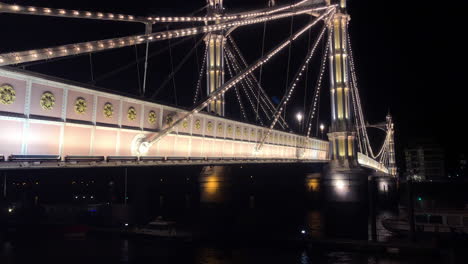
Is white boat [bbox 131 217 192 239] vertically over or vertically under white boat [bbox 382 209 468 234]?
under

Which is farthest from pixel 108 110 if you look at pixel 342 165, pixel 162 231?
pixel 342 165

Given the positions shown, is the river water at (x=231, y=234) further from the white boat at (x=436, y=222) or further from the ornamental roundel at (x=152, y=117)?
the ornamental roundel at (x=152, y=117)

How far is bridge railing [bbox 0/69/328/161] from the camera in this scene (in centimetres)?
1284

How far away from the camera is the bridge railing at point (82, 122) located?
42.1 feet

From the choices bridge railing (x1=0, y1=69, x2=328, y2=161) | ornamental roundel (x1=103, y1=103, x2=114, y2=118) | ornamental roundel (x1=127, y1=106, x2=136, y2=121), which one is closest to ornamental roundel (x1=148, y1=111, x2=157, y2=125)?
bridge railing (x1=0, y1=69, x2=328, y2=161)

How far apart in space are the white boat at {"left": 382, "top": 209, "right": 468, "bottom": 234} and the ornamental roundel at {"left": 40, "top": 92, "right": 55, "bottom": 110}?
90.1 ft

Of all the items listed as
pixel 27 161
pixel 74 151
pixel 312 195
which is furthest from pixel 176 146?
pixel 312 195

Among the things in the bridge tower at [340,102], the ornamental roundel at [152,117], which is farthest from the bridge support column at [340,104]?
the ornamental roundel at [152,117]

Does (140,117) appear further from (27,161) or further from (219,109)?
(219,109)

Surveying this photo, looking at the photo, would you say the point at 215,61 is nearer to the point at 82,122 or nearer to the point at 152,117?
the point at 152,117

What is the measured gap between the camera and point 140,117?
Answer: 59.4 ft

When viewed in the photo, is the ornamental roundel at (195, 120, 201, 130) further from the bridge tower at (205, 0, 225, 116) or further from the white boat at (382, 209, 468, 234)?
the white boat at (382, 209, 468, 234)

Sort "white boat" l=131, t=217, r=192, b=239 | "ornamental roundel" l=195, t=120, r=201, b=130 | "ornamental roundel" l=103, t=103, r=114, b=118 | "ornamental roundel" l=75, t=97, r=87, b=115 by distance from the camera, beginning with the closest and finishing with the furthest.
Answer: "ornamental roundel" l=75, t=97, r=87, b=115, "ornamental roundel" l=103, t=103, r=114, b=118, "ornamental roundel" l=195, t=120, r=201, b=130, "white boat" l=131, t=217, r=192, b=239

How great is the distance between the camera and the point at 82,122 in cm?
1516
